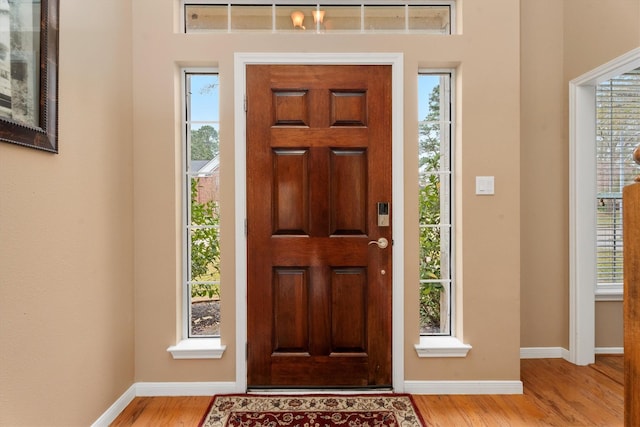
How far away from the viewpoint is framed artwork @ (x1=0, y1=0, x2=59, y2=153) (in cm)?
133

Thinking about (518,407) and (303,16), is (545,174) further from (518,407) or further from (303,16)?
(303,16)

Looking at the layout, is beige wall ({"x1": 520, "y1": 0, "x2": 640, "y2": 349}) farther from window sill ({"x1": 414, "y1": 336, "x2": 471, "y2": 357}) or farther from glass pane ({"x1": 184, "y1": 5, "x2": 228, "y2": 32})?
glass pane ({"x1": 184, "y1": 5, "x2": 228, "y2": 32})

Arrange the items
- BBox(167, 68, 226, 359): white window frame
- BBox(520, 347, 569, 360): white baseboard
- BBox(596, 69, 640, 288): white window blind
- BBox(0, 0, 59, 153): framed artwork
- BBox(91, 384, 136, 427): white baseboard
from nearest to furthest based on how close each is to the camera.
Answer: BBox(0, 0, 59, 153): framed artwork, BBox(91, 384, 136, 427): white baseboard, BBox(167, 68, 226, 359): white window frame, BBox(520, 347, 569, 360): white baseboard, BBox(596, 69, 640, 288): white window blind

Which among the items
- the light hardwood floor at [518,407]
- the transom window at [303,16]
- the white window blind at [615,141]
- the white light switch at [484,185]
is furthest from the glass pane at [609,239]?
the transom window at [303,16]

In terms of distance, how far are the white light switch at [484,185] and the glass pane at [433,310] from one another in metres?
0.67

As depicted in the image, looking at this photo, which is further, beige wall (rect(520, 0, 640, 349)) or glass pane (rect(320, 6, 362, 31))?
beige wall (rect(520, 0, 640, 349))

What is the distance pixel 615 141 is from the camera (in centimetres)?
296

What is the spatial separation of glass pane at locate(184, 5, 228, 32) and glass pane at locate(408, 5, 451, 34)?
1.23m

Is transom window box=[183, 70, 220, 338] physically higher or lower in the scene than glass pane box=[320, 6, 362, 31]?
lower

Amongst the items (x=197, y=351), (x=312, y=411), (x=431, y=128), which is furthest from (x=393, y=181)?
(x=197, y=351)

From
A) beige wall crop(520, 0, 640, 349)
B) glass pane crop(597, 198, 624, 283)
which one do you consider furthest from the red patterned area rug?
glass pane crop(597, 198, 624, 283)

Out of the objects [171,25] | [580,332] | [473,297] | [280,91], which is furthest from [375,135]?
[580,332]

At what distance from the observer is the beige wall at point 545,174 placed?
277cm

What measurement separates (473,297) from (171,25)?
2.55 meters
